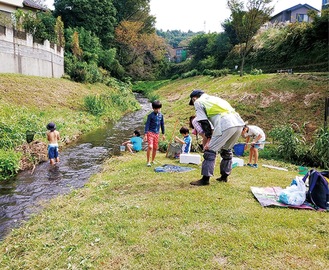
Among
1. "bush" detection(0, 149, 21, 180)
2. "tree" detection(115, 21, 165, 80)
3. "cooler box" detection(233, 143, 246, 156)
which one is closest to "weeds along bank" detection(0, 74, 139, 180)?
"bush" detection(0, 149, 21, 180)

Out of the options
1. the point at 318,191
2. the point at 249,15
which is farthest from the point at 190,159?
the point at 249,15

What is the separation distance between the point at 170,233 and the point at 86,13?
3640cm

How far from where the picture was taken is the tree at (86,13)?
3425 cm

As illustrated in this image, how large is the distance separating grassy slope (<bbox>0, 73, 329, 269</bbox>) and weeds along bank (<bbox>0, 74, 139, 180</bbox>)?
3.34 meters

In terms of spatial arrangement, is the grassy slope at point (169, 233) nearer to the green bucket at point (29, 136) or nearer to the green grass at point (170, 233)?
the green grass at point (170, 233)

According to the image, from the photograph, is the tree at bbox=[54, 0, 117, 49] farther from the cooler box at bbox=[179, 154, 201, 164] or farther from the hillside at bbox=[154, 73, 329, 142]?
the cooler box at bbox=[179, 154, 201, 164]

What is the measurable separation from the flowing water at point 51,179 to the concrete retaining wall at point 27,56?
27.9 feet

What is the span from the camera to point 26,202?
5.86m

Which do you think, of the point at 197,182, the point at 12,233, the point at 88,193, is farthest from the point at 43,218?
the point at 197,182

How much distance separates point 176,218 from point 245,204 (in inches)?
47.1

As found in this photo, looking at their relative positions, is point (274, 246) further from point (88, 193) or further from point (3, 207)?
point (3, 207)

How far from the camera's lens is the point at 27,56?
1880 centimetres

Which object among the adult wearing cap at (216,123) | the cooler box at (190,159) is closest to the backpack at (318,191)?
the adult wearing cap at (216,123)

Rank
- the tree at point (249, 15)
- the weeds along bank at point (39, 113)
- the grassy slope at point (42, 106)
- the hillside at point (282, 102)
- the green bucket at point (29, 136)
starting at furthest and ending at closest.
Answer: the tree at point (249, 15)
the hillside at point (282, 102)
the grassy slope at point (42, 106)
the green bucket at point (29, 136)
the weeds along bank at point (39, 113)
